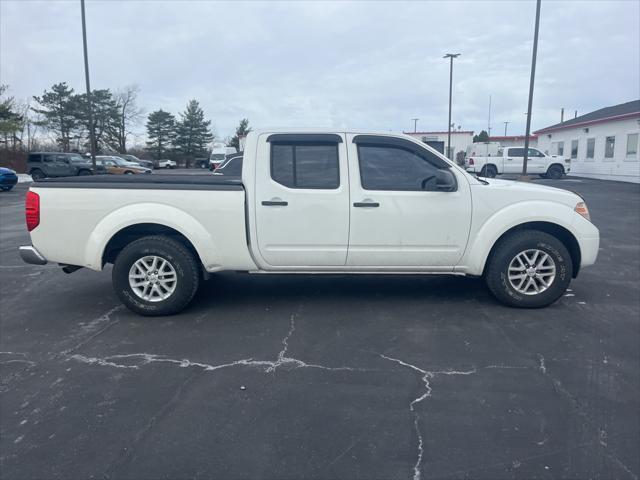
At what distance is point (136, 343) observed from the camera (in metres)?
4.43

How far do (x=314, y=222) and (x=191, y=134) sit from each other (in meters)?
70.7

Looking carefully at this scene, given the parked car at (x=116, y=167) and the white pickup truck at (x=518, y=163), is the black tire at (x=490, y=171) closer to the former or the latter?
the white pickup truck at (x=518, y=163)

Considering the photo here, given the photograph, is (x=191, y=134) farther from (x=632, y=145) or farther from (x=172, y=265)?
(x=172, y=265)

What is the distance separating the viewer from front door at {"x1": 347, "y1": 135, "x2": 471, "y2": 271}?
505cm

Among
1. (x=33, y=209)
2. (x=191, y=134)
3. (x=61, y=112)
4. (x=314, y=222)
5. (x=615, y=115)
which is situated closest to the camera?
(x=33, y=209)

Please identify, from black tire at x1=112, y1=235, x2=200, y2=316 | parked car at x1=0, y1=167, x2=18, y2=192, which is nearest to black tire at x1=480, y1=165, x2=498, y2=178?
parked car at x1=0, y1=167, x2=18, y2=192

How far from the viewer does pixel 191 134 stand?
7162 cm

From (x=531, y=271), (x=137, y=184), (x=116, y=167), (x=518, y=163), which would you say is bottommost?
(x=531, y=271)

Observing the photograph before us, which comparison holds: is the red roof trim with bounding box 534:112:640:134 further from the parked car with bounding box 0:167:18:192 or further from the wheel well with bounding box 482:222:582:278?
the parked car with bounding box 0:167:18:192

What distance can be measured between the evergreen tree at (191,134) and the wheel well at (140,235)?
68773 mm

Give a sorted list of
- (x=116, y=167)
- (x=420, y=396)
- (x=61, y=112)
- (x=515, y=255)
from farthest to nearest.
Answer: (x=61, y=112), (x=116, y=167), (x=515, y=255), (x=420, y=396)

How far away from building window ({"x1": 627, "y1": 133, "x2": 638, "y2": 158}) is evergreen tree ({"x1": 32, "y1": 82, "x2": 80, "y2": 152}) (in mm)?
56301

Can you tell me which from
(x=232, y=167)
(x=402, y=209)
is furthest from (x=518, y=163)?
(x=402, y=209)

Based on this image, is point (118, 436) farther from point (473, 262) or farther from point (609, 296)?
point (609, 296)
